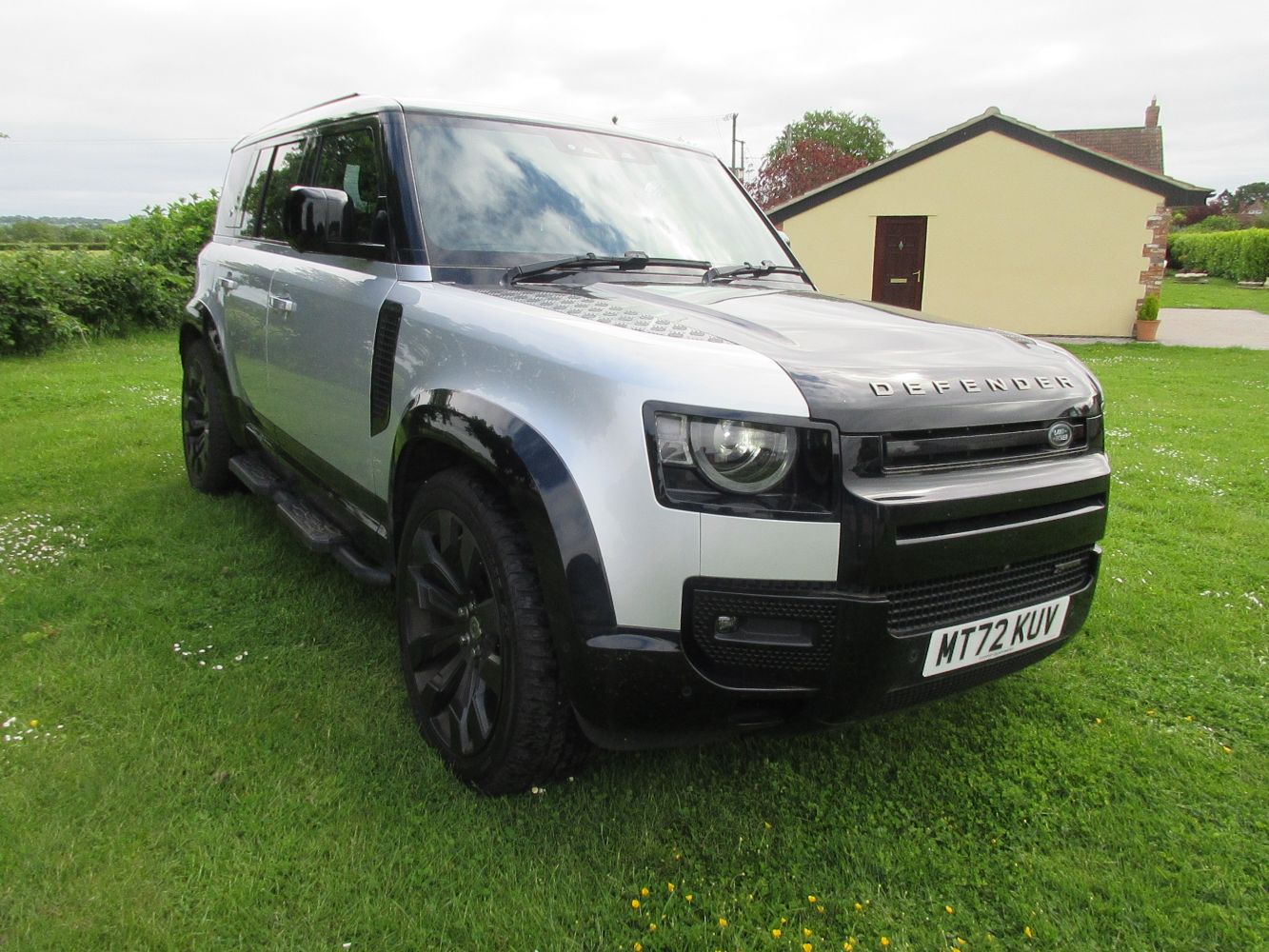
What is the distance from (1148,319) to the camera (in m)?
17.6

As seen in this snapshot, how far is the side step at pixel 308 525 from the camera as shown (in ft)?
9.83

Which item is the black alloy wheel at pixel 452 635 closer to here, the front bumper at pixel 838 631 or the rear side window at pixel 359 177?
the front bumper at pixel 838 631

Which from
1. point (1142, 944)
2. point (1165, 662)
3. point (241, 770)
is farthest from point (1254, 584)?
point (241, 770)

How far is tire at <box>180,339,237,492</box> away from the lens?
4762mm

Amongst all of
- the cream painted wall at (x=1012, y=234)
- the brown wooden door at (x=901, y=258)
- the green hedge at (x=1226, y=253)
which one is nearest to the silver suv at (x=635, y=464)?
the cream painted wall at (x=1012, y=234)

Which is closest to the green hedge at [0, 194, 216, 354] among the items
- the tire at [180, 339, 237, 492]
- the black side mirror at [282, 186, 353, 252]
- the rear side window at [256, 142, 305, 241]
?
the tire at [180, 339, 237, 492]

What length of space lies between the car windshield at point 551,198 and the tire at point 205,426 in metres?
2.34

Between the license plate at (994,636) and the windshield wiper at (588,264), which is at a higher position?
the windshield wiper at (588,264)

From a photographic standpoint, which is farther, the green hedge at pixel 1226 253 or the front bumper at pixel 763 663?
the green hedge at pixel 1226 253

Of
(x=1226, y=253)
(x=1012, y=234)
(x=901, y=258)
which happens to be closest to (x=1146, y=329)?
(x=1012, y=234)

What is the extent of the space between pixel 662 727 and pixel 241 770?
4.23 feet

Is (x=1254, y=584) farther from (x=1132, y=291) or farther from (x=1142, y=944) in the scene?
(x=1132, y=291)

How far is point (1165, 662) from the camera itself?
3.32 meters

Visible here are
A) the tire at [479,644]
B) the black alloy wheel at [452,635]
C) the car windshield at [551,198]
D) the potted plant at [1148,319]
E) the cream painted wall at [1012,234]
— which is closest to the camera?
the tire at [479,644]
